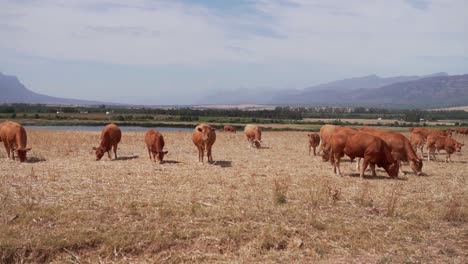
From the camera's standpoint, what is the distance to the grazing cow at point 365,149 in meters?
20.0

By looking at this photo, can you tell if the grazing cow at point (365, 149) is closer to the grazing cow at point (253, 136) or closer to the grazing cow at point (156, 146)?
the grazing cow at point (156, 146)

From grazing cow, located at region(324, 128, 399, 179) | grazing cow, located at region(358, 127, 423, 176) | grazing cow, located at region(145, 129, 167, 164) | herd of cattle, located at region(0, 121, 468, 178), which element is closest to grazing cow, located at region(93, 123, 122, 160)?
herd of cattle, located at region(0, 121, 468, 178)

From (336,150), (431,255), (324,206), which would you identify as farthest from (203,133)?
(431,255)

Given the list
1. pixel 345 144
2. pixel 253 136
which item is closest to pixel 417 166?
pixel 345 144

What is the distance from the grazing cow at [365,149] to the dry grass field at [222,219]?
1311 millimetres

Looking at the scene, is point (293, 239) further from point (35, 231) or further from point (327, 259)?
point (35, 231)

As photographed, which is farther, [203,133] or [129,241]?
[203,133]

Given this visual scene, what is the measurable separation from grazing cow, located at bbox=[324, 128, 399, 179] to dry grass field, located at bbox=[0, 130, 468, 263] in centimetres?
131

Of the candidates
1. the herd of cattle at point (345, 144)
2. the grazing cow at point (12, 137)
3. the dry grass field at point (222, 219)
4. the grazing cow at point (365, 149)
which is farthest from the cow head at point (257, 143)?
the dry grass field at point (222, 219)

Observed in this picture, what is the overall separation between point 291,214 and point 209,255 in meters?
3.32

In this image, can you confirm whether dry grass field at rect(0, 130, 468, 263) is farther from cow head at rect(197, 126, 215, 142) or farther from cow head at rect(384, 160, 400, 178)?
cow head at rect(197, 126, 215, 142)

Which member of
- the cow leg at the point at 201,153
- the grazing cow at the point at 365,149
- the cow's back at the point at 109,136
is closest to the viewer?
the grazing cow at the point at 365,149

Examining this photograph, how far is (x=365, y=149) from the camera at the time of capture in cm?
2012

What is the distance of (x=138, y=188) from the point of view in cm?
1588
